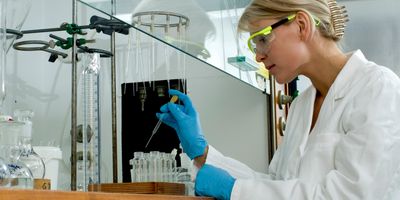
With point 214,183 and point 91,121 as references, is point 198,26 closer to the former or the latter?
point 91,121

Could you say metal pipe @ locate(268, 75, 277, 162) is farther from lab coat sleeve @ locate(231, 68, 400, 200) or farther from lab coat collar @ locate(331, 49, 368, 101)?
lab coat sleeve @ locate(231, 68, 400, 200)

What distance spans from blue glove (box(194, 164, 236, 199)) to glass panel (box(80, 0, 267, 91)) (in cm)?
51

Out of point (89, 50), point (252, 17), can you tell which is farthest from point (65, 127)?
point (252, 17)

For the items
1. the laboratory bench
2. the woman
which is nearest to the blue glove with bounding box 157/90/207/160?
the woman

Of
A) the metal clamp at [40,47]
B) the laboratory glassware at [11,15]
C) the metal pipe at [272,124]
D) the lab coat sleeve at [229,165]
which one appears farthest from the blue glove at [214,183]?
the metal pipe at [272,124]

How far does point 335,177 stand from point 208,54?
0.96m

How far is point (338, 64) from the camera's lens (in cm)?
160

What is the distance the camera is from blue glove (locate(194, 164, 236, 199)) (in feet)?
4.59

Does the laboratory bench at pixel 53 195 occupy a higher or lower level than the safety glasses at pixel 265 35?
lower

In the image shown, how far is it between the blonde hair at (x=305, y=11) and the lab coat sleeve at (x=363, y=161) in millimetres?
236

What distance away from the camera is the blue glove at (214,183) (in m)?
1.40

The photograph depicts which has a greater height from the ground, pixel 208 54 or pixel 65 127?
pixel 208 54

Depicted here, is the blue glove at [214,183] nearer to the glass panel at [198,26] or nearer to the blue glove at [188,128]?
the blue glove at [188,128]

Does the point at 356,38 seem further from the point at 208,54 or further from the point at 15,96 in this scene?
the point at 15,96
